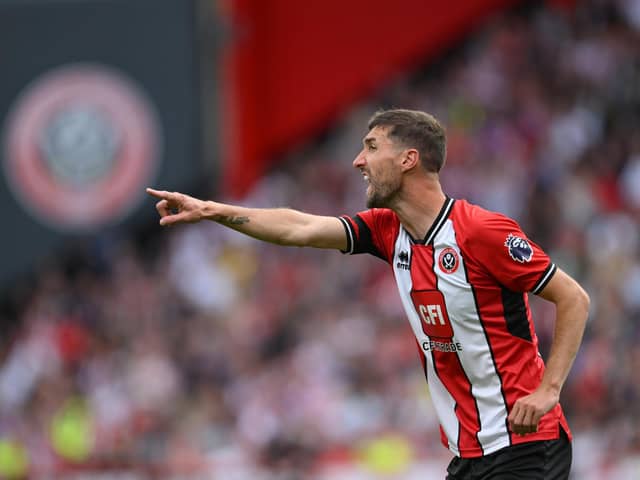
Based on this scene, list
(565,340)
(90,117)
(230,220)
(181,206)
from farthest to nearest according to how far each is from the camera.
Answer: (90,117) → (230,220) → (181,206) → (565,340)

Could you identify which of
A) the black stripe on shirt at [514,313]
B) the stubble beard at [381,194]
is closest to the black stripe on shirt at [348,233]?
the stubble beard at [381,194]

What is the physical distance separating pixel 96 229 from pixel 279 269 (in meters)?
3.35

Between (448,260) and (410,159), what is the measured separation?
494 millimetres

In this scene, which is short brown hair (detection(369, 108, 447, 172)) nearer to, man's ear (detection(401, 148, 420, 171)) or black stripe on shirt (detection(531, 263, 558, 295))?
man's ear (detection(401, 148, 420, 171))

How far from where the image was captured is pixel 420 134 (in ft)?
17.7

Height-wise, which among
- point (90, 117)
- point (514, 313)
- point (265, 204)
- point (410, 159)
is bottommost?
point (514, 313)

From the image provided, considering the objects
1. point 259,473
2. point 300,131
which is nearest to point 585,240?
point 259,473

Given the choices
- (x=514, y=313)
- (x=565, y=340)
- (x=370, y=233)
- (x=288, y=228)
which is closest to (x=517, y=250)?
(x=514, y=313)

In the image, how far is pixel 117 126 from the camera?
16.5 m

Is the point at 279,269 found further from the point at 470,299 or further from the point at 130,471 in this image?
the point at 470,299

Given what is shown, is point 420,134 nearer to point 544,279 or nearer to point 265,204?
point 544,279

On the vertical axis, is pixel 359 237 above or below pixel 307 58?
below

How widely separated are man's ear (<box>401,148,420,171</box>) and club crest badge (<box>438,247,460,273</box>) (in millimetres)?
415

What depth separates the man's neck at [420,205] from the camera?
5.35 meters
